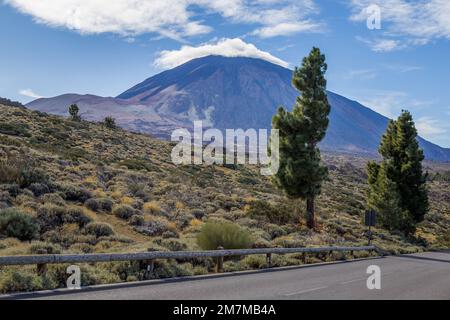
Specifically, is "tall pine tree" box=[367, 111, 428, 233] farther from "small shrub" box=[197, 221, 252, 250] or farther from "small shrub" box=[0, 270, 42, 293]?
"small shrub" box=[0, 270, 42, 293]

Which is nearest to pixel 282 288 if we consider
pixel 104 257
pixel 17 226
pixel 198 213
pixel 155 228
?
pixel 104 257

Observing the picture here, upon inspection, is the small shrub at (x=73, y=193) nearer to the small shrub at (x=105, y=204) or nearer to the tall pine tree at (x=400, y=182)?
the small shrub at (x=105, y=204)

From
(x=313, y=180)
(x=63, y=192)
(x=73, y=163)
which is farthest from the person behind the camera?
(x=73, y=163)

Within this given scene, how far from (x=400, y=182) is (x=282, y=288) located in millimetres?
32073

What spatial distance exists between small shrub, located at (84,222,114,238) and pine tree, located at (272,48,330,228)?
47.8ft

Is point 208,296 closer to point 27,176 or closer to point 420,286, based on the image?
point 420,286

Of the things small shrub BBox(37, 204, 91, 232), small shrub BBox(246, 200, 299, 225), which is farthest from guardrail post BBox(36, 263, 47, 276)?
small shrub BBox(246, 200, 299, 225)

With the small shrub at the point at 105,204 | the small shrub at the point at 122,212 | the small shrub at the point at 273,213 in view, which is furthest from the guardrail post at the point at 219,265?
the small shrub at the point at 273,213

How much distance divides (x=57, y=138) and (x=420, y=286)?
47.9 m

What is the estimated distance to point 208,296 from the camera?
1064 cm

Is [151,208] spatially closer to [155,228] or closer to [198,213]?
[198,213]

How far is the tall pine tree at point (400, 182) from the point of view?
39438mm

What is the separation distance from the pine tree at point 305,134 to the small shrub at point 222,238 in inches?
516
